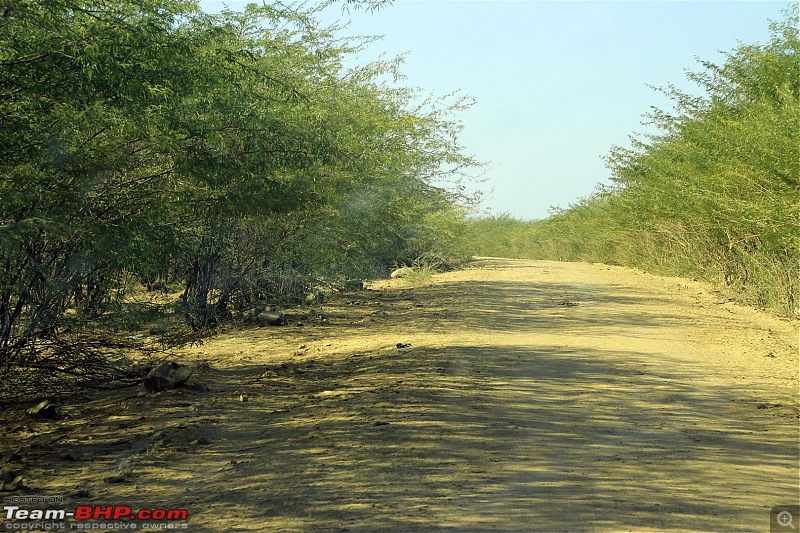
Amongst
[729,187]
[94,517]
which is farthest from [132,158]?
[729,187]

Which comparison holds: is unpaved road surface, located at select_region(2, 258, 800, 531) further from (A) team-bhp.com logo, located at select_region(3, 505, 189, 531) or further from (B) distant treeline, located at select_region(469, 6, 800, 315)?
(B) distant treeline, located at select_region(469, 6, 800, 315)

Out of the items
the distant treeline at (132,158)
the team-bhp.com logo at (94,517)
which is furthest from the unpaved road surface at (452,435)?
the distant treeline at (132,158)

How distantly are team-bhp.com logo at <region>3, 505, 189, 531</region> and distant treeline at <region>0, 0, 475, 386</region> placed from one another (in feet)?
5.62

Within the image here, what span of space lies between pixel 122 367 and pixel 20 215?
3.31m

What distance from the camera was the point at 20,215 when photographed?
6449 mm

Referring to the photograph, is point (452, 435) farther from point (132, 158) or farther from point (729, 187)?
point (729, 187)

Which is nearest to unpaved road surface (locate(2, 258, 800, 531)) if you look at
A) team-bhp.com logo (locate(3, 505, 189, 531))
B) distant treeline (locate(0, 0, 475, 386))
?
team-bhp.com logo (locate(3, 505, 189, 531))

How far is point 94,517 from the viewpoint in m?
4.85

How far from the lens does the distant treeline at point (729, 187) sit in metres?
13.5

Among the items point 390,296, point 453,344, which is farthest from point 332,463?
point 390,296

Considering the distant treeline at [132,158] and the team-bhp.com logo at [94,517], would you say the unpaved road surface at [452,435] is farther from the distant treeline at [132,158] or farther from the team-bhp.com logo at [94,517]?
the distant treeline at [132,158]

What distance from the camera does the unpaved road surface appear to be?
4.80 m

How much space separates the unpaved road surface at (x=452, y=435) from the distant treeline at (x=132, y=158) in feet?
3.41

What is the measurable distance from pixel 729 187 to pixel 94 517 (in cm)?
1384
